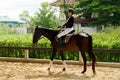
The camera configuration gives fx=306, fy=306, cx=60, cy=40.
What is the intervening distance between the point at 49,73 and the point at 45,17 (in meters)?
34.2

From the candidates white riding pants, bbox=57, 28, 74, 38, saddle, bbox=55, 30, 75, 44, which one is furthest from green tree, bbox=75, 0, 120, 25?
white riding pants, bbox=57, 28, 74, 38

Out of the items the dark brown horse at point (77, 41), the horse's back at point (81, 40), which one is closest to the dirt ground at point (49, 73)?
the dark brown horse at point (77, 41)

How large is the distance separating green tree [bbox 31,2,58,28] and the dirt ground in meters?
29.7

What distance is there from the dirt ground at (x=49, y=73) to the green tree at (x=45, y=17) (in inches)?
1171

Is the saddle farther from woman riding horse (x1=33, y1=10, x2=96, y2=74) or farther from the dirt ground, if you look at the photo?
the dirt ground

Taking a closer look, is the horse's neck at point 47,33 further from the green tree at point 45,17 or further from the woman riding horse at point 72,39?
the green tree at point 45,17

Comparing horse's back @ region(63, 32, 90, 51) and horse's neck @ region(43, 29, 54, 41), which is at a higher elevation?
horse's neck @ region(43, 29, 54, 41)

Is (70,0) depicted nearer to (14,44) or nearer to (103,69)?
(14,44)

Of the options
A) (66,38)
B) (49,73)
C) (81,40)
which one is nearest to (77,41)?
(81,40)

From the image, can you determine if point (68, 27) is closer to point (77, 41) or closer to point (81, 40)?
point (77, 41)

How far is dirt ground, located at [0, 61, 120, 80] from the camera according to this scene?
34.5ft


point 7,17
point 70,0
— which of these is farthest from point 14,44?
point 7,17

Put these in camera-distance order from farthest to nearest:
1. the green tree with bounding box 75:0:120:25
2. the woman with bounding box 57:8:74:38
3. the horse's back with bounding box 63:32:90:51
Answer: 1. the green tree with bounding box 75:0:120:25
2. the woman with bounding box 57:8:74:38
3. the horse's back with bounding box 63:32:90:51

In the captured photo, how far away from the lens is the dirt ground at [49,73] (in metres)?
10.5
